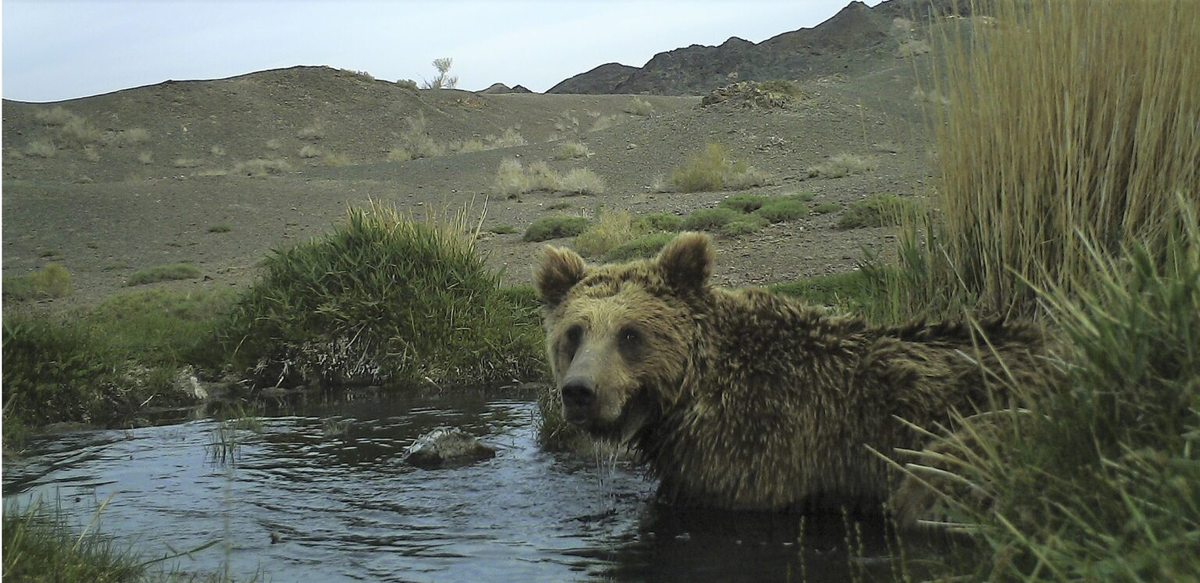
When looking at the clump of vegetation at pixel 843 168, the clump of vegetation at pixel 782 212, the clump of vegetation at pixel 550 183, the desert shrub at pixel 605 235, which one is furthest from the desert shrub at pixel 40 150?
the clump of vegetation at pixel 782 212

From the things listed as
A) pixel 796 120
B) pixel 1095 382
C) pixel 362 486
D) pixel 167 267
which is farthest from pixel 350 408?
pixel 796 120

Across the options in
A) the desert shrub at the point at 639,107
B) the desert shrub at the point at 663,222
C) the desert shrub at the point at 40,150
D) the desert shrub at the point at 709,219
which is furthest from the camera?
the desert shrub at the point at 639,107

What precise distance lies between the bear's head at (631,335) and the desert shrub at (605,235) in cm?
952

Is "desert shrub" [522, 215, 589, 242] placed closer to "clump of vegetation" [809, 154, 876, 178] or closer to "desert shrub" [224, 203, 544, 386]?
"desert shrub" [224, 203, 544, 386]

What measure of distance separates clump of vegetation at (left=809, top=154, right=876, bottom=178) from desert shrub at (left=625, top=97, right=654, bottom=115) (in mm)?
33924

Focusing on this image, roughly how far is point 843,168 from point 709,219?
293 inches

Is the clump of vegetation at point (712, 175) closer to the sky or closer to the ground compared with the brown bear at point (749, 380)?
closer to the sky

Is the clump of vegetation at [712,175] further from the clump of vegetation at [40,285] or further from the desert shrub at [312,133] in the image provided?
the desert shrub at [312,133]

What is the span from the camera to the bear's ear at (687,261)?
591 cm

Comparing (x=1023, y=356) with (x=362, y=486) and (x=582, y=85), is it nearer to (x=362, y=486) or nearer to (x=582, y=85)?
(x=362, y=486)

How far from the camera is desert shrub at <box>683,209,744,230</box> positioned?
17359 millimetres

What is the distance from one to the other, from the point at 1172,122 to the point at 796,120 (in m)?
26.2

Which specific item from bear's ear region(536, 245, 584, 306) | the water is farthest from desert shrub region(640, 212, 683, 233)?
bear's ear region(536, 245, 584, 306)

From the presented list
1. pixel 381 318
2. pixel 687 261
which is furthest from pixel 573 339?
pixel 381 318
